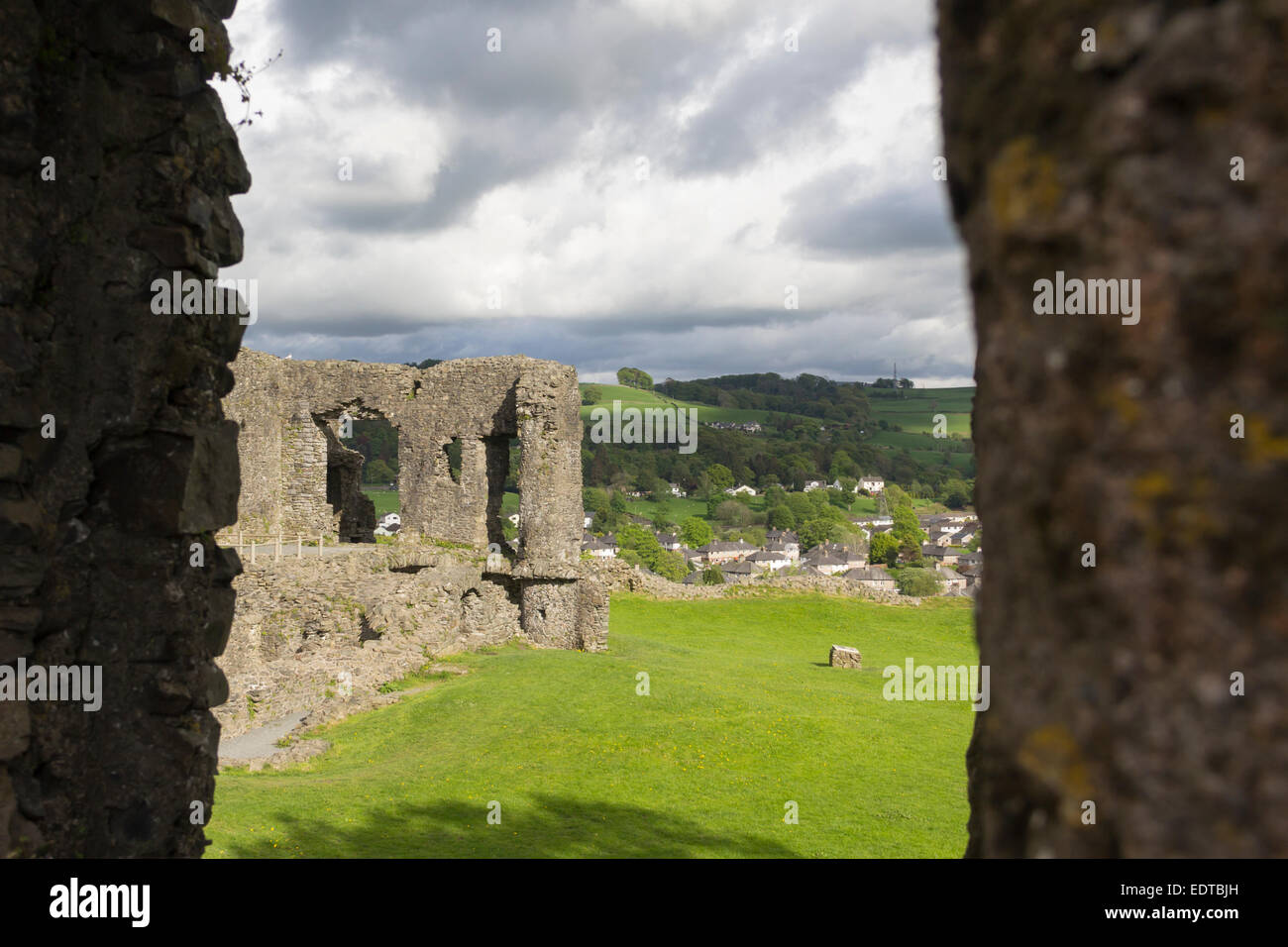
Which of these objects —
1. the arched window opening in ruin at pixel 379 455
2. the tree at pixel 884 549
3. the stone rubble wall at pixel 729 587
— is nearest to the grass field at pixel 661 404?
the tree at pixel 884 549

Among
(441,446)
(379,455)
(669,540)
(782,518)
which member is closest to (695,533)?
(669,540)

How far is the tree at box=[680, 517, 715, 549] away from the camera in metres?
109

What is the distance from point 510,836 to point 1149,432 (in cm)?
1020

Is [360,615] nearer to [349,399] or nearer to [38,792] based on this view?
[349,399]

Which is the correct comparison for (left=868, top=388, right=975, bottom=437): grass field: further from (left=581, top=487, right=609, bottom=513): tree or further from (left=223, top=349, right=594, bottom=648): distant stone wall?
(left=223, top=349, right=594, bottom=648): distant stone wall

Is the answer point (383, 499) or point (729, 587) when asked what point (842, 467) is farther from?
point (729, 587)

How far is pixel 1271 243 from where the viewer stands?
1.52 metres

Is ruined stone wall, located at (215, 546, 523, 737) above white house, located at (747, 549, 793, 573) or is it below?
above

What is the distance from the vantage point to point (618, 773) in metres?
13.5

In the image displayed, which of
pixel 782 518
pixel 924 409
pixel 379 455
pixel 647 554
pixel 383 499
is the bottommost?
pixel 647 554

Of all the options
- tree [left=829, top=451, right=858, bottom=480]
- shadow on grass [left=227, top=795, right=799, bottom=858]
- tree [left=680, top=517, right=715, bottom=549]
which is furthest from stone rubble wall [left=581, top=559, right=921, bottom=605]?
tree [left=829, top=451, right=858, bottom=480]

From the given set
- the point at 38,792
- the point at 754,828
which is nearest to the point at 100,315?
the point at 38,792

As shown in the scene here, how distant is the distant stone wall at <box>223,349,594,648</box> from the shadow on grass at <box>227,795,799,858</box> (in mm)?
14498

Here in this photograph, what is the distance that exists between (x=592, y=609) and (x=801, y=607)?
11700 mm
